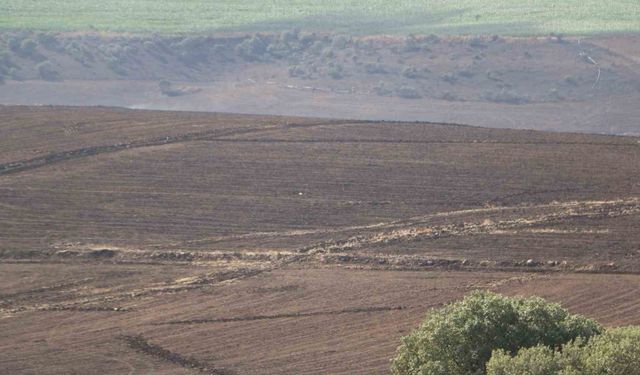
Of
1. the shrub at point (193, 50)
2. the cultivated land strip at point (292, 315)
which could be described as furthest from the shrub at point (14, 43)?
the cultivated land strip at point (292, 315)

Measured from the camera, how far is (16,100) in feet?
214

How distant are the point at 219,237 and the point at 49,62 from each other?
42335mm

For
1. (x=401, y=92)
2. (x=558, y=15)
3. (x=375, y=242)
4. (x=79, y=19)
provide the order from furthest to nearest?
(x=79, y=19)
(x=558, y=15)
(x=401, y=92)
(x=375, y=242)

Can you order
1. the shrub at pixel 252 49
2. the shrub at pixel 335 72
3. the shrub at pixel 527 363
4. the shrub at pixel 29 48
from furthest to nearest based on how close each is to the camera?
the shrub at pixel 252 49, the shrub at pixel 29 48, the shrub at pixel 335 72, the shrub at pixel 527 363

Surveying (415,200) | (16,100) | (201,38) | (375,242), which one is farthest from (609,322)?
(201,38)

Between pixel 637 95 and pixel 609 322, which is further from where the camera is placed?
pixel 637 95

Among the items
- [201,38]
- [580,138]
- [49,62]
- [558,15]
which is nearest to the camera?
[580,138]

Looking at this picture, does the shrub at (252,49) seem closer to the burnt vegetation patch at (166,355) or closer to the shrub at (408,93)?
the shrub at (408,93)

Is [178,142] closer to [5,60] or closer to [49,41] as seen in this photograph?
[5,60]

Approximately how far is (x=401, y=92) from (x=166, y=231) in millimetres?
34131

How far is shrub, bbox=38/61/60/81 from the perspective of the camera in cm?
7031

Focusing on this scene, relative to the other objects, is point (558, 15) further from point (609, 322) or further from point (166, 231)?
point (609, 322)

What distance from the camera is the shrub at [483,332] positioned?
63.9ft

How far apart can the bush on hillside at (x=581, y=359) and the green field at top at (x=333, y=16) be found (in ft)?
205
